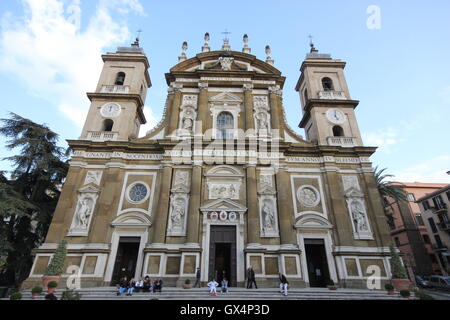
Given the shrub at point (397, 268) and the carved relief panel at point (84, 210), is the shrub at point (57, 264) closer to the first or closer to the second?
the carved relief panel at point (84, 210)

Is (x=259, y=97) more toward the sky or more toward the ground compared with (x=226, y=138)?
more toward the sky

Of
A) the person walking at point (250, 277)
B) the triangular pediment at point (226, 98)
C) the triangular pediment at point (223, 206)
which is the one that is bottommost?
the person walking at point (250, 277)

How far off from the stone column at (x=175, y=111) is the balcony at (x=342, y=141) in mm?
11479

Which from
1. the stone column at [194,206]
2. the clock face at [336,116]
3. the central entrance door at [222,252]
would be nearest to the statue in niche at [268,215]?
the central entrance door at [222,252]

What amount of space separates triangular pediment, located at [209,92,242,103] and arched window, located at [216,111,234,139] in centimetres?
111

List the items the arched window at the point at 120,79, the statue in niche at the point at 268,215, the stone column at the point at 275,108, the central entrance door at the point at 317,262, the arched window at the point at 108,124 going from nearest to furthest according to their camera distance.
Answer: the central entrance door at the point at 317,262 < the statue in niche at the point at 268,215 < the stone column at the point at 275,108 < the arched window at the point at 108,124 < the arched window at the point at 120,79

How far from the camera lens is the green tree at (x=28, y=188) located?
15.5m

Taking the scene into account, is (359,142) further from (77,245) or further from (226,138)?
(77,245)

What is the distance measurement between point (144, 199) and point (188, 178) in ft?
10.3

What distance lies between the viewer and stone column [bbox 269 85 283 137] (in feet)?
61.1

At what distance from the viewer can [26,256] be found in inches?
621

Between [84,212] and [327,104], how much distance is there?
62.7 ft

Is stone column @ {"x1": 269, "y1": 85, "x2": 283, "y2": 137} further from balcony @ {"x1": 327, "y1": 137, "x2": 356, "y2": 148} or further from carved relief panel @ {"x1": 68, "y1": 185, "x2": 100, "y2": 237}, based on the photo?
carved relief panel @ {"x1": 68, "y1": 185, "x2": 100, "y2": 237}
